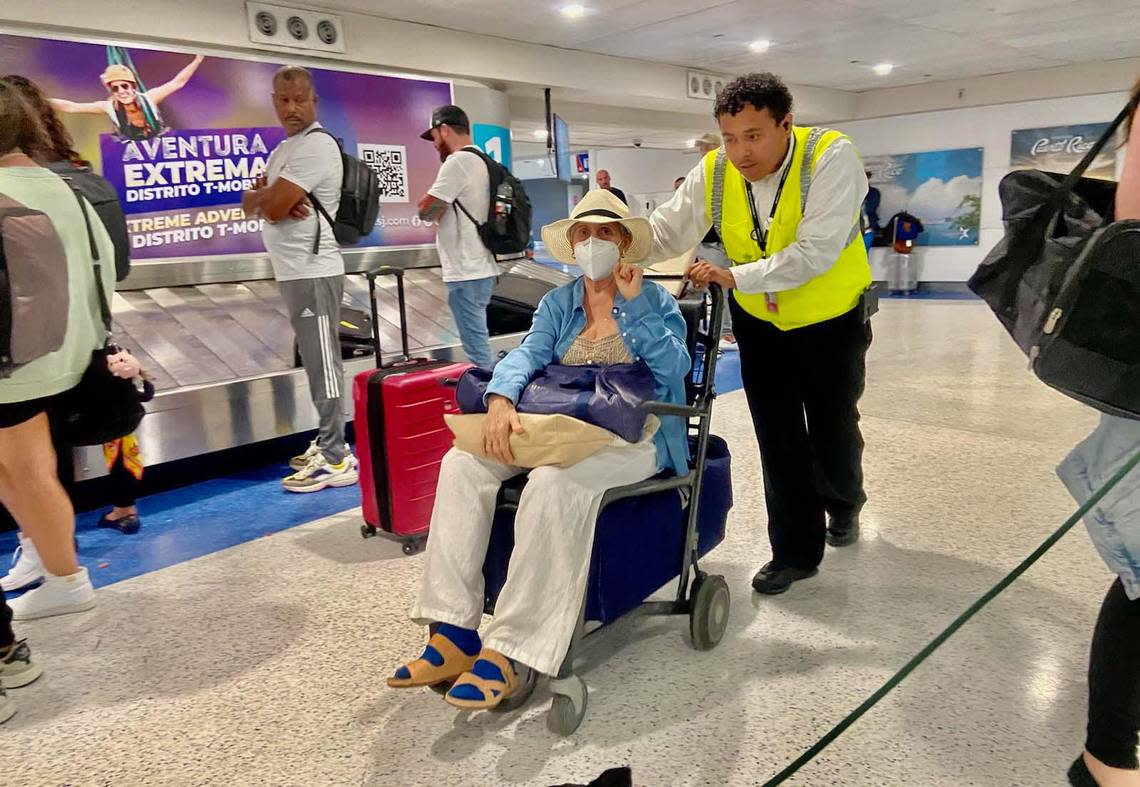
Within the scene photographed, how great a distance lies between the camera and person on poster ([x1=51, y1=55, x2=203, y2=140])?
16.6 feet

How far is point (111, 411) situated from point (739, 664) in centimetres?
222

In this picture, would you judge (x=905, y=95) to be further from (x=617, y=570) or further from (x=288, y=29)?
(x=617, y=570)

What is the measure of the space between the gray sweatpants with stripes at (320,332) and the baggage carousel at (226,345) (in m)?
0.72

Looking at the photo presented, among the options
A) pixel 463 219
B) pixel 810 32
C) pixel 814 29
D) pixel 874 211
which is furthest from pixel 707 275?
pixel 874 211

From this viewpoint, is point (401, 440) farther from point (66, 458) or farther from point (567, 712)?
point (66, 458)

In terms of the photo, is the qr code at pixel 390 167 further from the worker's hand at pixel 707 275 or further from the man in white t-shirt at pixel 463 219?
the worker's hand at pixel 707 275

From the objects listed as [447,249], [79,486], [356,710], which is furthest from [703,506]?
[79,486]

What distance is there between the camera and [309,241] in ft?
11.6

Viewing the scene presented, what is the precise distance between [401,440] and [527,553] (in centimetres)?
123

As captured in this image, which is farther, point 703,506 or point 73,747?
point 703,506

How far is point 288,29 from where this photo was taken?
6059 millimetres

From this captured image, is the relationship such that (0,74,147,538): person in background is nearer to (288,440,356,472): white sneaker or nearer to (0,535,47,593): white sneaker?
(0,535,47,593): white sneaker

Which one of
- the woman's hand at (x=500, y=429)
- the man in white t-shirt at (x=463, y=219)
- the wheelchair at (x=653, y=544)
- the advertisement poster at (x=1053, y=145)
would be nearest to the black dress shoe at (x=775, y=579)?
the wheelchair at (x=653, y=544)

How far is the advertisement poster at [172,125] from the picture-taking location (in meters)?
4.93
